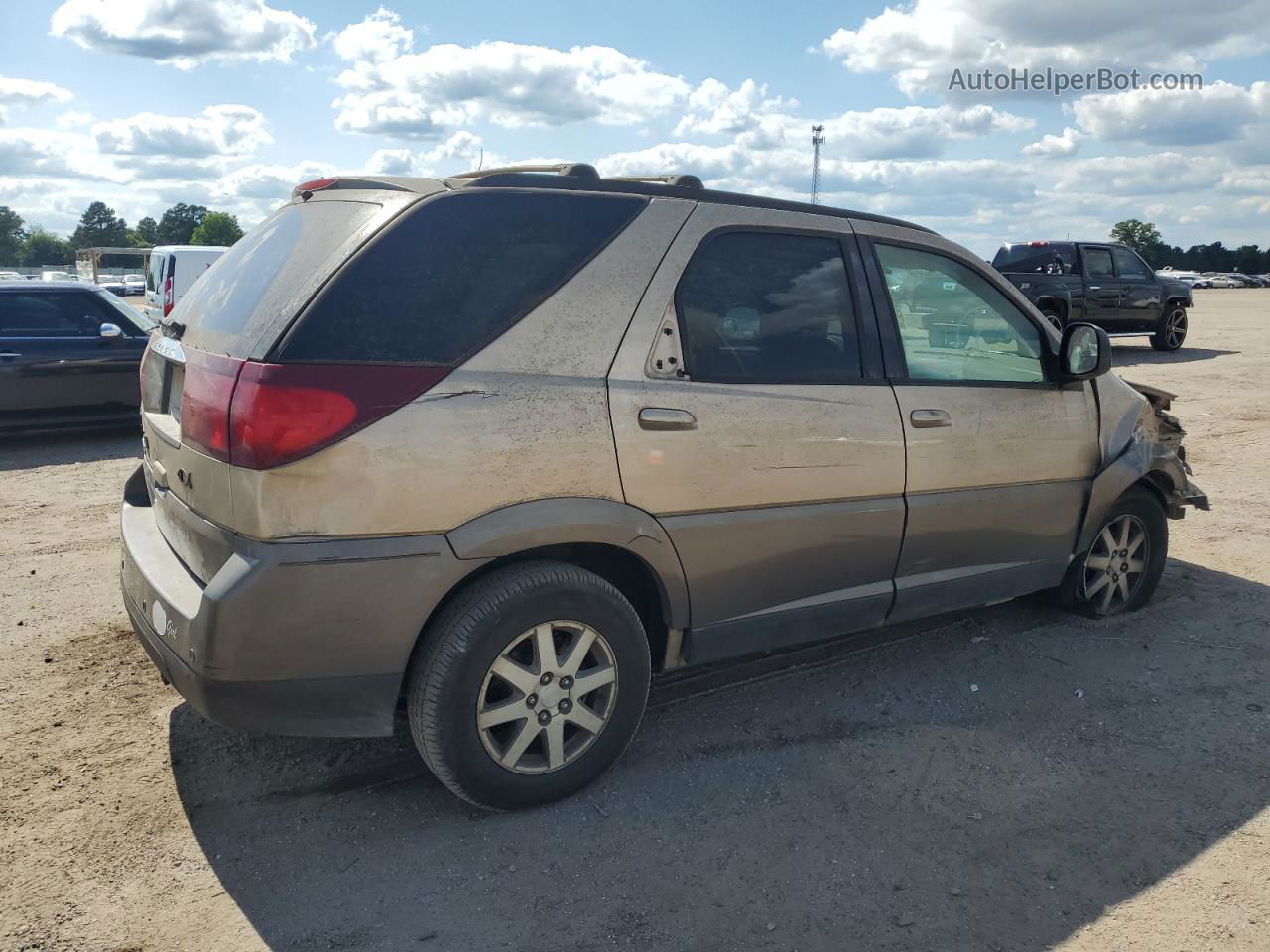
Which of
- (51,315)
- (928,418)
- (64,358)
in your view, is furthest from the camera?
(51,315)

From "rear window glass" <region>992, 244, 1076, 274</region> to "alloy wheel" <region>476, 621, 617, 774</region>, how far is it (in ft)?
51.1

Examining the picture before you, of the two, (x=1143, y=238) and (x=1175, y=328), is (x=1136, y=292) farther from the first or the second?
(x=1143, y=238)

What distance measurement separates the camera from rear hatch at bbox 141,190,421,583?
2867 mm

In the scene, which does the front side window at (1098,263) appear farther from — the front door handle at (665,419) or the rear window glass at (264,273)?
the rear window glass at (264,273)

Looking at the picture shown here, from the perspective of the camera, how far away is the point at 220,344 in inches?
120

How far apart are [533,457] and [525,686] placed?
71cm

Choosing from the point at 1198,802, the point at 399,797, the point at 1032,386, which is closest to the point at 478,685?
the point at 399,797

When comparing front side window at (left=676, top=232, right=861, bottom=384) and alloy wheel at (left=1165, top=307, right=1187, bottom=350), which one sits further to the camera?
alloy wheel at (left=1165, top=307, right=1187, bottom=350)

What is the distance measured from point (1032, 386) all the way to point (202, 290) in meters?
3.37

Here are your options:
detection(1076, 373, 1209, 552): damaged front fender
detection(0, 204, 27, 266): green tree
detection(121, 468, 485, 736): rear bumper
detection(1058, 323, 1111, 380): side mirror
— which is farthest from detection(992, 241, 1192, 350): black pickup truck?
detection(0, 204, 27, 266): green tree

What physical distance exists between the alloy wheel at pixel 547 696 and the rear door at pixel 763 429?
435 mm

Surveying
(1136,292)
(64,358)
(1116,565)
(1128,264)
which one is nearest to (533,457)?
(1116,565)

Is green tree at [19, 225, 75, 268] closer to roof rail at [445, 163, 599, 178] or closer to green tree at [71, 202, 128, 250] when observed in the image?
green tree at [71, 202, 128, 250]

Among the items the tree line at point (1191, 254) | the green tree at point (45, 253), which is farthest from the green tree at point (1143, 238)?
the green tree at point (45, 253)
